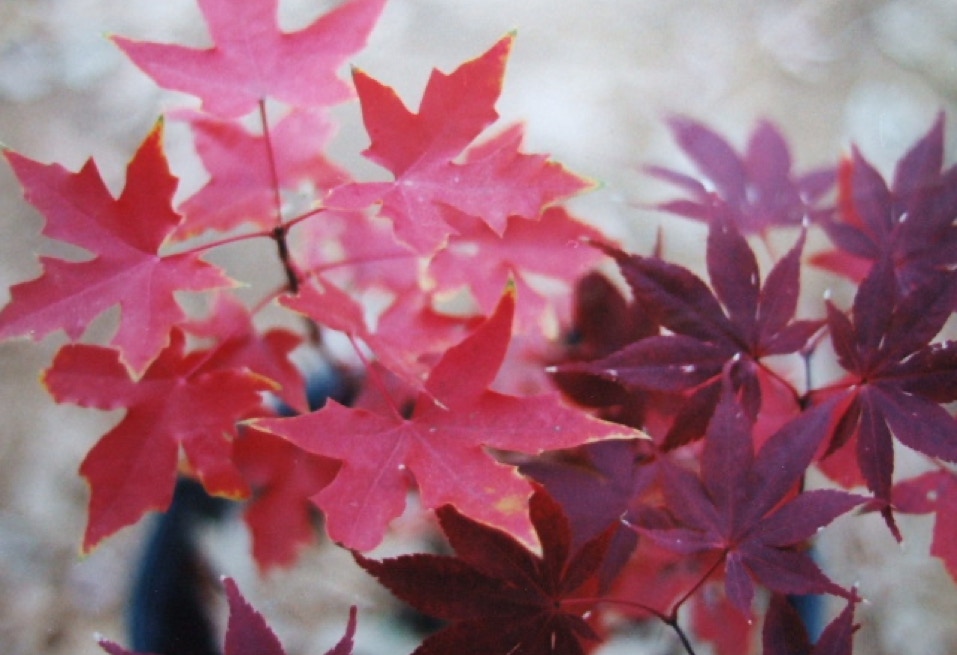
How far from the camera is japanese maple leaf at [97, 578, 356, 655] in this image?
0.45 m

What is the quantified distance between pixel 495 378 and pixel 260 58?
260 mm

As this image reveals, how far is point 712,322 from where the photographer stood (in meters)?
0.50

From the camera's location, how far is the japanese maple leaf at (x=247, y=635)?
1.47ft

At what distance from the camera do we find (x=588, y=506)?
1.73 feet

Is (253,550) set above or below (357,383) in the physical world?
below

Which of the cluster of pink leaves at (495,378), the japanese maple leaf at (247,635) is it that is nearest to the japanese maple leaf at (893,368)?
the cluster of pink leaves at (495,378)

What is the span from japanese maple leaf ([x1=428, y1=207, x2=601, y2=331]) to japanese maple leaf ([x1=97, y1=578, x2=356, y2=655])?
0.89ft

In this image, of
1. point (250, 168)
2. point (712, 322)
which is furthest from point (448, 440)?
point (250, 168)

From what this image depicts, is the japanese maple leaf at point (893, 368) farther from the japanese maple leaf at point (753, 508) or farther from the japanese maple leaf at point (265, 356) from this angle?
the japanese maple leaf at point (265, 356)

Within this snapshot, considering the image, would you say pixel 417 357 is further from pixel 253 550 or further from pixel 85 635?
pixel 85 635

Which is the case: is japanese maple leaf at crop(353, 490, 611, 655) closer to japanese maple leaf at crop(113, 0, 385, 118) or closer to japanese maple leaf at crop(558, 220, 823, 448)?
japanese maple leaf at crop(558, 220, 823, 448)

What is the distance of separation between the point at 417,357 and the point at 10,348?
33.8 inches

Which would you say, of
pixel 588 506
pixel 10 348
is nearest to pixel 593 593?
pixel 588 506

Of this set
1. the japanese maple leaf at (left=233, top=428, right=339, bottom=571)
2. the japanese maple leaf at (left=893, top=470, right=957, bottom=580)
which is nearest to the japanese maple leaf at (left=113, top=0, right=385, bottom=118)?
the japanese maple leaf at (left=233, top=428, right=339, bottom=571)
